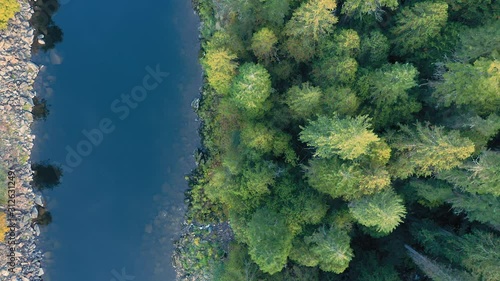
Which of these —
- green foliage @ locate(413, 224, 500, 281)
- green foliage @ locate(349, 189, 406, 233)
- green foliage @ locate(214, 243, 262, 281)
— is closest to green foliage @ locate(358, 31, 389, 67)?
green foliage @ locate(349, 189, 406, 233)

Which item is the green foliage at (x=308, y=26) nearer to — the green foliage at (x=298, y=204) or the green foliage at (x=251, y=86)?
the green foliage at (x=251, y=86)

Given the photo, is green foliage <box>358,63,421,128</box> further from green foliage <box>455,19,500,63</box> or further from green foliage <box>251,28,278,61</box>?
green foliage <box>251,28,278,61</box>

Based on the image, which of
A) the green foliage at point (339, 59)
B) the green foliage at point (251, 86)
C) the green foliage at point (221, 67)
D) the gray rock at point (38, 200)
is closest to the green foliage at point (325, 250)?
the green foliage at point (251, 86)

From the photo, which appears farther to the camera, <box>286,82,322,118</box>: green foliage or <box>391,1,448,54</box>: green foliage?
<box>286,82,322,118</box>: green foliage

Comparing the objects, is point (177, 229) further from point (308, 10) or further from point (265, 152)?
point (308, 10)

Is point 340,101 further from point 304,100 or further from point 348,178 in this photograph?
point 348,178
